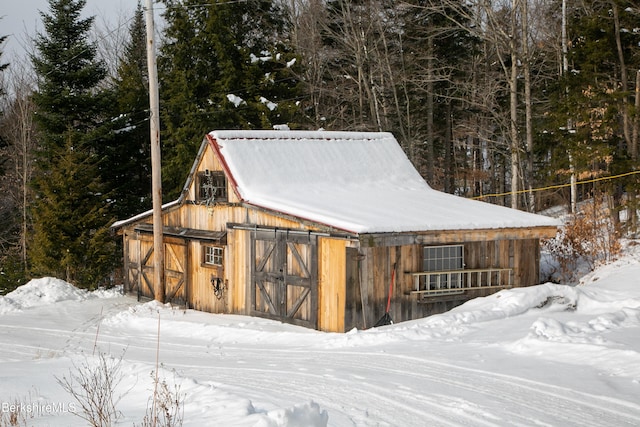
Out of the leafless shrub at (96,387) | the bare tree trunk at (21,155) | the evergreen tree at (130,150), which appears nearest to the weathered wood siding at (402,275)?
the leafless shrub at (96,387)

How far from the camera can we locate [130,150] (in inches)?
1128

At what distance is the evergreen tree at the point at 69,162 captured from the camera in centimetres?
2373

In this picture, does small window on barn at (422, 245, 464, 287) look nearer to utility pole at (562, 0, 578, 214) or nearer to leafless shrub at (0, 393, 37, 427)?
leafless shrub at (0, 393, 37, 427)

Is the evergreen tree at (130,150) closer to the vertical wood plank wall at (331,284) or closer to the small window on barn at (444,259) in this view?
the vertical wood plank wall at (331,284)

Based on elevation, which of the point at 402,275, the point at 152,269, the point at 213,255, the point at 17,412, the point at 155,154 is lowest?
the point at 17,412

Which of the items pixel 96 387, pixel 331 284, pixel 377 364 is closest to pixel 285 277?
pixel 331 284

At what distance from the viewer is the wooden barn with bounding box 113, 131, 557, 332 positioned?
13867mm

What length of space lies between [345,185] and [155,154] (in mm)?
4891

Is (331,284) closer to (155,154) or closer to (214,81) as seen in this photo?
(155,154)

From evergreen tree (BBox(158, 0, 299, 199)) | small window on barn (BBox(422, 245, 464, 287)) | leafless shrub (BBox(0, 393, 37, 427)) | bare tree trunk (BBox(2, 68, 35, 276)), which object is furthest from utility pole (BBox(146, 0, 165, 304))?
bare tree trunk (BBox(2, 68, 35, 276))

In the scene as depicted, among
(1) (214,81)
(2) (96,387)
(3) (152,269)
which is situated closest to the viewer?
(2) (96,387)

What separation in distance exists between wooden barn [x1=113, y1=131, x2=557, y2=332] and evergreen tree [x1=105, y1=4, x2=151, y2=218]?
8539 mm

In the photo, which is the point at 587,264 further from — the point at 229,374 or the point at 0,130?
the point at 0,130

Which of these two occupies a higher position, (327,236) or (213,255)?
(327,236)
